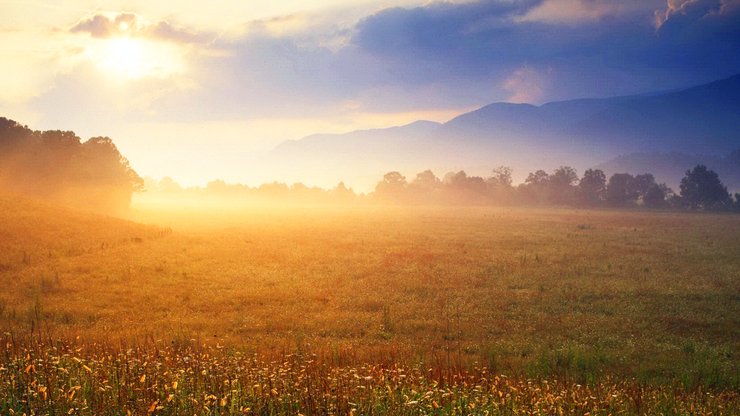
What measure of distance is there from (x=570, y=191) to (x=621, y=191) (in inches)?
544

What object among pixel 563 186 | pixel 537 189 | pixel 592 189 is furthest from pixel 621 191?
pixel 537 189

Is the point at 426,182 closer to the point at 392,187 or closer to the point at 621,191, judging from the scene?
the point at 392,187

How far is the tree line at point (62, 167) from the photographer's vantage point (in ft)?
216

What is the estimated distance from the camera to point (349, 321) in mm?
19219

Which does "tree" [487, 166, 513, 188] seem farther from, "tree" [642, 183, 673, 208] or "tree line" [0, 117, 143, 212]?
"tree line" [0, 117, 143, 212]

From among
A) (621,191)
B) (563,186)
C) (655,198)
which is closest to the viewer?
(655,198)

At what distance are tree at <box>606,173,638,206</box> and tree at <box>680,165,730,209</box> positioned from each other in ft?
43.2

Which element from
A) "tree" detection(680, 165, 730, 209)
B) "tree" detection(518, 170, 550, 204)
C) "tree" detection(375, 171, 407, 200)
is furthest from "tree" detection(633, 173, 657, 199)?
"tree" detection(375, 171, 407, 200)

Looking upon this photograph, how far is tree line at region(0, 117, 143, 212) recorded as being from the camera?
216 ft

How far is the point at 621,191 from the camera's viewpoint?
452 feet

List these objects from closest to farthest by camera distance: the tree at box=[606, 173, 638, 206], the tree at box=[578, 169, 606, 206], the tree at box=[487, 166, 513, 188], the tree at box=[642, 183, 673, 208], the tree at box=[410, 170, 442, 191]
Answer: the tree at box=[642, 183, 673, 208]
the tree at box=[606, 173, 638, 206]
the tree at box=[578, 169, 606, 206]
the tree at box=[487, 166, 513, 188]
the tree at box=[410, 170, 442, 191]

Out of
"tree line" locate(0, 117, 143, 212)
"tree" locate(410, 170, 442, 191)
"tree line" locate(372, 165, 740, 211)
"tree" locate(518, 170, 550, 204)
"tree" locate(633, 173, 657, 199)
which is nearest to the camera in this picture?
"tree line" locate(0, 117, 143, 212)

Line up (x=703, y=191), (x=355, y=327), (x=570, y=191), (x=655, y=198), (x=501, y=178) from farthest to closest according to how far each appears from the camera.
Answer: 1. (x=501, y=178)
2. (x=570, y=191)
3. (x=655, y=198)
4. (x=703, y=191)
5. (x=355, y=327)

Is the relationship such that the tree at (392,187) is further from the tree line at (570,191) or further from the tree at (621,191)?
the tree at (621,191)
